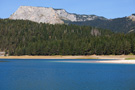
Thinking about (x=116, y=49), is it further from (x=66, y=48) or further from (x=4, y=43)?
(x=4, y=43)

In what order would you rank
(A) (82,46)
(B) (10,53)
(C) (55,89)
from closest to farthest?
(C) (55,89) → (A) (82,46) → (B) (10,53)

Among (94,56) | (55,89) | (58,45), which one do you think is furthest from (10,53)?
(55,89)

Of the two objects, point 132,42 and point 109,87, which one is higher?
point 132,42

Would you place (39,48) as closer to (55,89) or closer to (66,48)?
(66,48)

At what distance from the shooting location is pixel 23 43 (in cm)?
18162

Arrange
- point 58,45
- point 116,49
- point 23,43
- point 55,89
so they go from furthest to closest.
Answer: point 23,43 < point 58,45 < point 116,49 < point 55,89

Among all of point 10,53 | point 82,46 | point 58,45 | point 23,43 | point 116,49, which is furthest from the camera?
point 23,43

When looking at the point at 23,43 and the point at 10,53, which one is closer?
the point at 10,53

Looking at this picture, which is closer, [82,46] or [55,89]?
[55,89]

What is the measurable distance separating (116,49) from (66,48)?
32.0 metres

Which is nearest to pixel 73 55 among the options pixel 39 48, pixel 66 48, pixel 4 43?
pixel 66 48

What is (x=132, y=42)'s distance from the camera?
130 m

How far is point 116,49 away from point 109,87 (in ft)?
317

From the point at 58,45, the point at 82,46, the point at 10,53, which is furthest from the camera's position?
the point at 10,53
